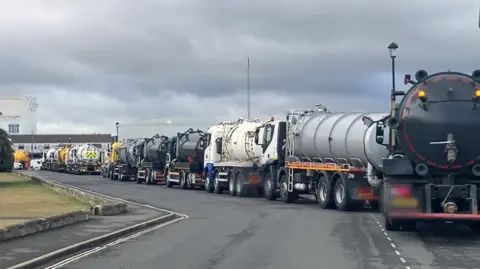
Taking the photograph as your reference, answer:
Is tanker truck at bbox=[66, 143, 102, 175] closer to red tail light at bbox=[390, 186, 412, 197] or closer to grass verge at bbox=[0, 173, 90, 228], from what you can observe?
grass verge at bbox=[0, 173, 90, 228]

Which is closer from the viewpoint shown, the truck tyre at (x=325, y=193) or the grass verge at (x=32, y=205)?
the grass verge at (x=32, y=205)

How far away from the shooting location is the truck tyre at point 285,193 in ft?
101

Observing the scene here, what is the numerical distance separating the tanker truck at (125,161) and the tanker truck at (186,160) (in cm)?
946

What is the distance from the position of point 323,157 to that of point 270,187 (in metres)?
6.38

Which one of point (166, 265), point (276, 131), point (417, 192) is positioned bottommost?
point (166, 265)

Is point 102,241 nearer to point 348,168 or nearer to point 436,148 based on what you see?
point 436,148

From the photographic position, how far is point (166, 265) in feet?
43.8

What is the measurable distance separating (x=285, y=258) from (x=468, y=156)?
5.45m

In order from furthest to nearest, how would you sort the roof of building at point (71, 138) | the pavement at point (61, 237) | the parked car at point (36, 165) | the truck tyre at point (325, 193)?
1. the roof of building at point (71, 138)
2. the parked car at point (36, 165)
3. the truck tyre at point (325, 193)
4. the pavement at point (61, 237)

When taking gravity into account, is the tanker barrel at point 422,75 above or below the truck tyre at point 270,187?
above

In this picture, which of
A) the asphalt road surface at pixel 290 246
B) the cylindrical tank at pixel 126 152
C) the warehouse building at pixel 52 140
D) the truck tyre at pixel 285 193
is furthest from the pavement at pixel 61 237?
the warehouse building at pixel 52 140

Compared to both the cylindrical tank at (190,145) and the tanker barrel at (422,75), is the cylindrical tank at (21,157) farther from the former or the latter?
the tanker barrel at (422,75)

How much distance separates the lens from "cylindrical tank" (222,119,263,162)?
35250 mm

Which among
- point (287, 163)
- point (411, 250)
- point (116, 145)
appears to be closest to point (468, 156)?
point (411, 250)
